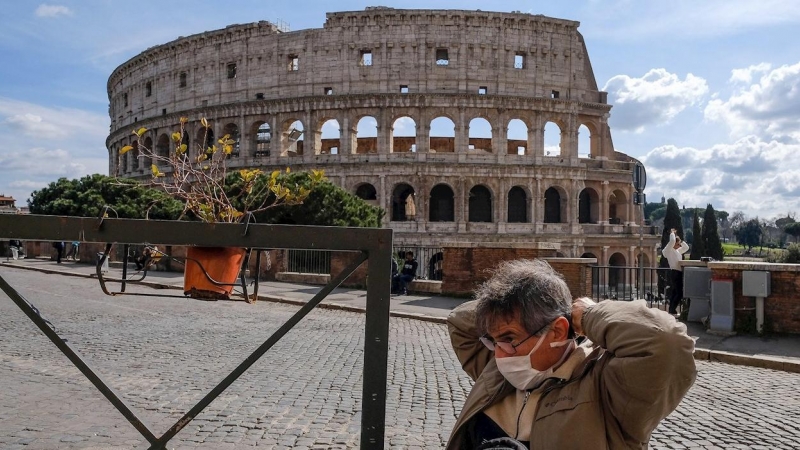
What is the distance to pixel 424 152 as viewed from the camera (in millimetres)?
34781

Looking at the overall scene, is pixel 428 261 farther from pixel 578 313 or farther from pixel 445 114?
pixel 578 313

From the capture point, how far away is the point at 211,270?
2.88m

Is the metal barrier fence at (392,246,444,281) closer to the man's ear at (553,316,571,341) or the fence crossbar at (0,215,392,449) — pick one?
the fence crossbar at (0,215,392,449)

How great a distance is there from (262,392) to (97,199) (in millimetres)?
26909

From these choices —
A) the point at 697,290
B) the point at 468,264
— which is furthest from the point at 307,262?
the point at 697,290

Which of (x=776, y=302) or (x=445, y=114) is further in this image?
(x=445, y=114)

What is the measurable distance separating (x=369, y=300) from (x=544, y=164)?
34.4m

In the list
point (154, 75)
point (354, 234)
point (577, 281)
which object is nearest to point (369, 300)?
point (354, 234)

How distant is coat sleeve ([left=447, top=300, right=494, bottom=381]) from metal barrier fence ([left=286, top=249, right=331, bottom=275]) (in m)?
17.5

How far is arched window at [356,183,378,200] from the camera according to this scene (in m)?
36.5

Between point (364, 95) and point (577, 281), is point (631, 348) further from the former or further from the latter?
point (364, 95)

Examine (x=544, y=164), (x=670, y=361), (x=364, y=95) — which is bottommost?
(x=670, y=361)

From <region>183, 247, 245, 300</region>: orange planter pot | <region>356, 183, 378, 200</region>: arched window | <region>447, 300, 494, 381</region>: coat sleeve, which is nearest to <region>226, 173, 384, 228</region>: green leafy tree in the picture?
<region>356, 183, 378, 200</region>: arched window

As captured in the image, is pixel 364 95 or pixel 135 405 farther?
pixel 364 95
